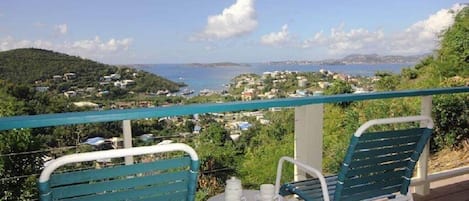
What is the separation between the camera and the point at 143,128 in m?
2.37

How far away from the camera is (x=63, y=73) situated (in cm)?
1425

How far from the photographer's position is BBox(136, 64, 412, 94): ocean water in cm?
1221

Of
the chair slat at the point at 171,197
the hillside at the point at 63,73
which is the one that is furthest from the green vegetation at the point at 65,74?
the chair slat at the point at 171,197

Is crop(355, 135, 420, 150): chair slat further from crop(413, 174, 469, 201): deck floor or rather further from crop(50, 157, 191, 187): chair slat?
crop(413, 174, 469, 201): deck floor

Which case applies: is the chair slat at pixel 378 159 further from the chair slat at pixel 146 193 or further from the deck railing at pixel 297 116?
the chair slat at pixel 146 193

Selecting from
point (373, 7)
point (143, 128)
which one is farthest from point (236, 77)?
point (143, 128)

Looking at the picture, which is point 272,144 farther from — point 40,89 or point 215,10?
point 215,10

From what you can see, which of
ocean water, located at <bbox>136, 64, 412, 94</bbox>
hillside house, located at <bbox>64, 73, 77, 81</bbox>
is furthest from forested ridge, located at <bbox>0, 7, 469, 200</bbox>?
hillside house, located at <bbox>64, 73, 77, 81</bbox>

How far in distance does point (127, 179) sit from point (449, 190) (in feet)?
10.3

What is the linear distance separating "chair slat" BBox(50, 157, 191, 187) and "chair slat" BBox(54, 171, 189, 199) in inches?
0.8

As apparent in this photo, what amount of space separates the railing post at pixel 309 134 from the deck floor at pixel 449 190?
4.12ft

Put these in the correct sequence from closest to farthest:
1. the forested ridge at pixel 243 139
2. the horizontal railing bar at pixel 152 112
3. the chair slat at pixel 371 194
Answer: the horizontal railing bar at pixel 152 112, the chair slat at pixel 371 194, the forested ridge at pixel 243 139

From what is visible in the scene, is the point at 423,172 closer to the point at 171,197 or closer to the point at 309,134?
the point at 309,134

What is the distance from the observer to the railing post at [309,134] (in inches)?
104
